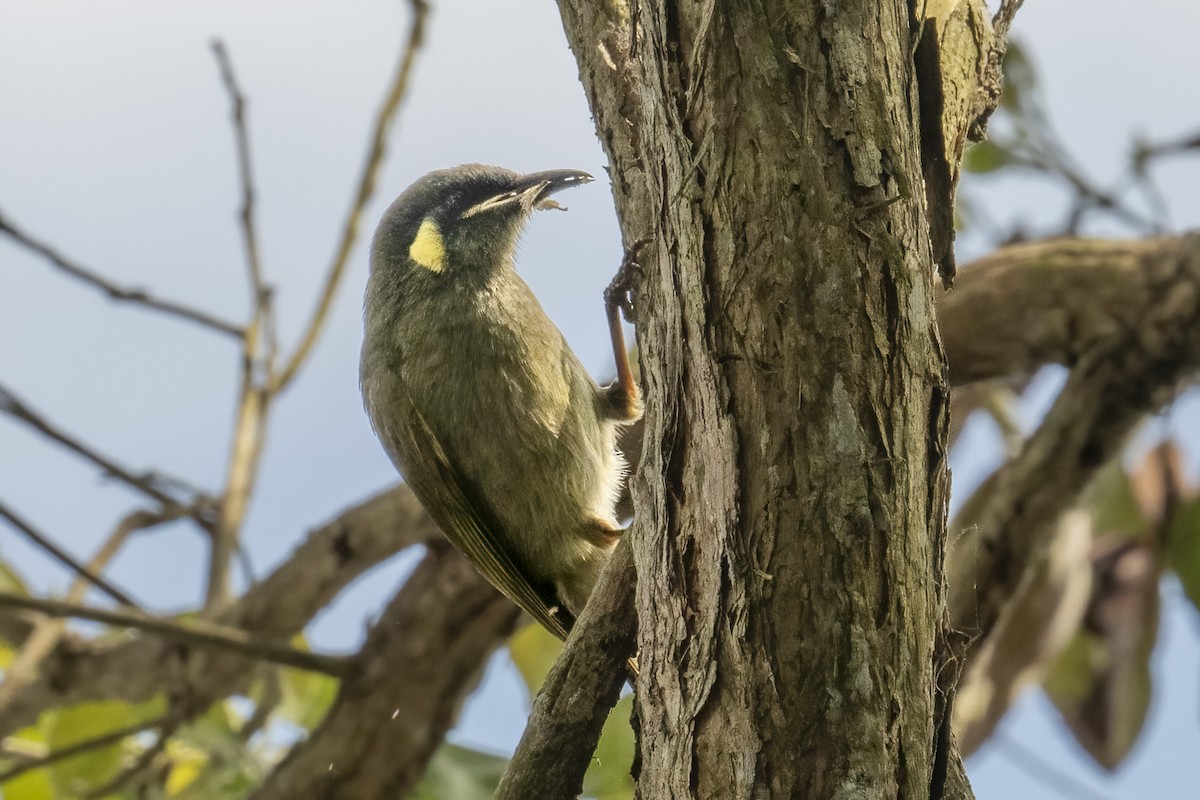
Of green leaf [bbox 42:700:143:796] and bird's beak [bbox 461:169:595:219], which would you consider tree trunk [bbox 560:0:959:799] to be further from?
green leaf [bbox 42:700:143:796]

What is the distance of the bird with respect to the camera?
3.64 meters

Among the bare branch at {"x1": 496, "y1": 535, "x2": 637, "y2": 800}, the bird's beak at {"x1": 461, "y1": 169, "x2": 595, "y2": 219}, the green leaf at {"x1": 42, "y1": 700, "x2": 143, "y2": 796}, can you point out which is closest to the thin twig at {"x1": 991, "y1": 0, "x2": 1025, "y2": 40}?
the bare branch at {"x1": 496, "y1": 535, "x2": 637, "y2": 800}

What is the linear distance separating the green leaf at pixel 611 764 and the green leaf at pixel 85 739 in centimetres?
186

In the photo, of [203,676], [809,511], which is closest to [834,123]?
[809,511]

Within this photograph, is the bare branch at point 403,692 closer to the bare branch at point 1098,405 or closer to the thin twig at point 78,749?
the thin twig at point 78,749

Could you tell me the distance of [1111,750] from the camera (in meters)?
5.11

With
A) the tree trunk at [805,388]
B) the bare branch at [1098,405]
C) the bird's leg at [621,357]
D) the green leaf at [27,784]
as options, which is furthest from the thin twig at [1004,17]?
the green leaf at [27,784]

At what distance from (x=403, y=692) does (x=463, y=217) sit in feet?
5.94

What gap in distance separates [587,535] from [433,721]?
4.41ft

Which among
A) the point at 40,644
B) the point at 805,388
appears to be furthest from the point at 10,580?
the point at 805,388

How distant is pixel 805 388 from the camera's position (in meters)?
1.93

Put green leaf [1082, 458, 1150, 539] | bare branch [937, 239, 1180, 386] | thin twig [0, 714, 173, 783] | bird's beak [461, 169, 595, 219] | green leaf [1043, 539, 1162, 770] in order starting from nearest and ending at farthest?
1. bird's beak [461, 169, 595, 219]
2. thin twig [0, 714, 173, 783]
3. bare branch [937, 239, 1180, 386]
4. green leaf [1043, 539, 1162, 770]
5. green leaf [1082, 458, 1150, 539]

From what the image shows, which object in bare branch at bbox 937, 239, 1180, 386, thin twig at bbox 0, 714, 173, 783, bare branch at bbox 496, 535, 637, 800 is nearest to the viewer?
bare branch at bbox 496, 535, 637, 800

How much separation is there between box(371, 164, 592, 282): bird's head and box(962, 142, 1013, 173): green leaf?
2436 millimetres
